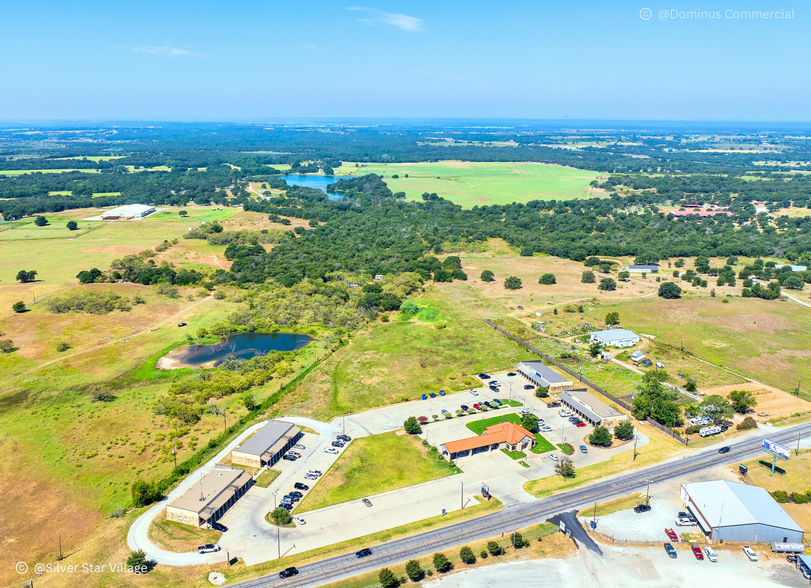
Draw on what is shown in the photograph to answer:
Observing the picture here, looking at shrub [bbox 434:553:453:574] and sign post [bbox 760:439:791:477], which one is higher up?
sign post [bbox 760:439:791:477]

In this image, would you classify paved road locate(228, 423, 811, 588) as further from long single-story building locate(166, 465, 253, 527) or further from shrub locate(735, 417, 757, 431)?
long single-story building locate(166, 465, 253, 527)

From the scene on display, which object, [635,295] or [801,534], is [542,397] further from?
[635,295]

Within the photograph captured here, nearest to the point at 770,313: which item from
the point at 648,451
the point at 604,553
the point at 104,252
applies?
the point at 648,451

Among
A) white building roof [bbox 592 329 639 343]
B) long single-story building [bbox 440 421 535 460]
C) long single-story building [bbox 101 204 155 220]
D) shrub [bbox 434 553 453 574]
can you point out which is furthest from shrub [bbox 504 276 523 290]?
long single-story building [bbox 101 204 155 220]

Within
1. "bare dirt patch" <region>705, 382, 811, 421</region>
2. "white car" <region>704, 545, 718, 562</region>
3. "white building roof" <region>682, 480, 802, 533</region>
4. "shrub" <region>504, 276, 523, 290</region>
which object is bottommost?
"white car" <region>704, 545, 718, 562</region>

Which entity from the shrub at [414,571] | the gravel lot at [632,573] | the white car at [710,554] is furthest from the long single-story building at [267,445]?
the white car at [710,554]

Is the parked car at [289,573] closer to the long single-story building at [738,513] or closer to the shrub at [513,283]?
the long single-story building at [738,513]

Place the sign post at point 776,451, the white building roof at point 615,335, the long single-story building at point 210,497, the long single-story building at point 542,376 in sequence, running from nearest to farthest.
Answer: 1. the long single-story building at point 210,497
2. the sign post at point 776,451
3. the long single-story building at point 542,376
4. the white building roof at point 615,335
